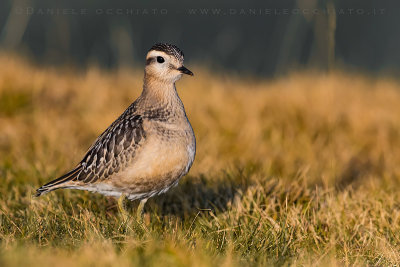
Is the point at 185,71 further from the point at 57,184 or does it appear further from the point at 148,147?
the point at 57,184

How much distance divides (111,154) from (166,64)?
0.99 m

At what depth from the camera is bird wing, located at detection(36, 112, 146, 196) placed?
17.8 ft

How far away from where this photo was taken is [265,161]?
296 inches

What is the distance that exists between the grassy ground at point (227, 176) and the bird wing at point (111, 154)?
0.86ft

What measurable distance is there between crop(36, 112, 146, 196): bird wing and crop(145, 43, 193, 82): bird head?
0.46 meters

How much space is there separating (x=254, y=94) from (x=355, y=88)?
187 cm

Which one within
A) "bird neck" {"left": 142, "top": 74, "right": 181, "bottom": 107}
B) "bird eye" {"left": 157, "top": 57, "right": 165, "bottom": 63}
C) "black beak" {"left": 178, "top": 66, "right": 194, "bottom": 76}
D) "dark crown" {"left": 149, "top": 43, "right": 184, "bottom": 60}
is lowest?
"bird neck" {"left": 142, "top": 74, "right": 181, "bottom": 107}

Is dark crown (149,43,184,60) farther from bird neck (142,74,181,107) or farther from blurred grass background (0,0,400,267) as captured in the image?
blurred grass background (0,0,400,267)

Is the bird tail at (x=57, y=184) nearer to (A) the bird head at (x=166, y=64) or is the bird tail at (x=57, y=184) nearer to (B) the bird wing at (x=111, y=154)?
(B) the bird wing at (x=111, y=154)

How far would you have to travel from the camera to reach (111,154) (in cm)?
557

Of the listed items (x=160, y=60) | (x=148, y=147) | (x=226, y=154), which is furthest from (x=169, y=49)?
(x=226, y=154)

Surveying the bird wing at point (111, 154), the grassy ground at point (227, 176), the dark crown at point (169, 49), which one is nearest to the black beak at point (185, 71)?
the dark crown at point (169, 49)

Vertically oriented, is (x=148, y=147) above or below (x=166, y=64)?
below

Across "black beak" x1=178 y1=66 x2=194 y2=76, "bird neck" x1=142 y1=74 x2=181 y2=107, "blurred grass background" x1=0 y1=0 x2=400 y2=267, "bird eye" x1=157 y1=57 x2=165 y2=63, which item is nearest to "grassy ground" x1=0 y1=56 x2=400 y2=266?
"blurred grass background" x1=0 y1=0 x2=400 y2=267
